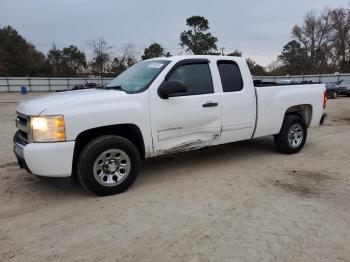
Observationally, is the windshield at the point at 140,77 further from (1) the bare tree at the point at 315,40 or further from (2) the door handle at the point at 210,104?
(1) the bare tree at the point at 315,40

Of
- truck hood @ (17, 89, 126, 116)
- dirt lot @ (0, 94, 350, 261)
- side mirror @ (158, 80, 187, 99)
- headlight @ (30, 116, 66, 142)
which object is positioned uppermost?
side mirror @ (158, 80, 187, 99)

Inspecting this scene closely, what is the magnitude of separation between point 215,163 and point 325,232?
9.32ft

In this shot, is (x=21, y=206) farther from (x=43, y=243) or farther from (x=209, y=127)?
(x=209, y=127)

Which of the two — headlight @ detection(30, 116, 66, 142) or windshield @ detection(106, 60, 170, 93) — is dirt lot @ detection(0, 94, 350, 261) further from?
windshield @ detection(106, 60, 170, 93)

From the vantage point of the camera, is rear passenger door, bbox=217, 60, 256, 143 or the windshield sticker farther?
rear passenger door, bbox=217, 60, 256, 143

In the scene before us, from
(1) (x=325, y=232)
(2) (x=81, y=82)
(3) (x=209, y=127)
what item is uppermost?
(2) (x=81, y=82)

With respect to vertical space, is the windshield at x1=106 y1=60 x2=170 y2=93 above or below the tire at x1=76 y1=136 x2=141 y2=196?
above

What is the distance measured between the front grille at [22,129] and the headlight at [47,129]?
222mm

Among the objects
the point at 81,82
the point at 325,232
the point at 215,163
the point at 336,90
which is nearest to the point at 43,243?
the point at 325,232

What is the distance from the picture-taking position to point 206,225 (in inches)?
150

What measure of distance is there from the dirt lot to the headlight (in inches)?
34.9

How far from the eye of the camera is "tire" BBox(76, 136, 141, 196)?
4.48 metres

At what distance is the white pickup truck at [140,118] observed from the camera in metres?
4.31

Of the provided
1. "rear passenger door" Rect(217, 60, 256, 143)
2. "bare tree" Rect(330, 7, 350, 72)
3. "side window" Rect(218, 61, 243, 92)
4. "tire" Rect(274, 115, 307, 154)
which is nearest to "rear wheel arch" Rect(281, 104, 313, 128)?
"tire" Rect(274, 115, 307, 154)
